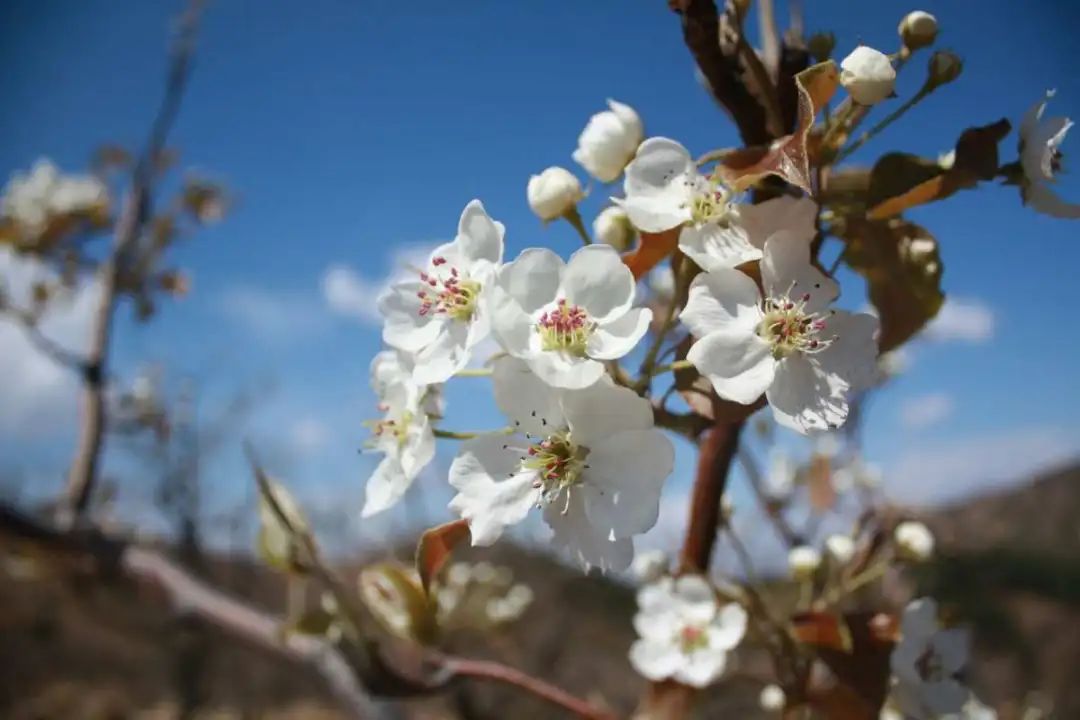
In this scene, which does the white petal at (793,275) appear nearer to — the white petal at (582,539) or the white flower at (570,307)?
the white flower at (570,307)

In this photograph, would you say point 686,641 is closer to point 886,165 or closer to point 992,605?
point 886,165

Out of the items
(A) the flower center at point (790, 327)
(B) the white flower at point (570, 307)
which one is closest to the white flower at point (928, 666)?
(A) the flower center at point (790, 327)

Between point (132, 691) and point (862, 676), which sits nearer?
point (862, 676)

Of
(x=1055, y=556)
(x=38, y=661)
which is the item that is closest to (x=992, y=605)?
(x=1055, y=556)

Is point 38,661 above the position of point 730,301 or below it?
below

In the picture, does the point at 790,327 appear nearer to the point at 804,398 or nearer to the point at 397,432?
the point at 804,398

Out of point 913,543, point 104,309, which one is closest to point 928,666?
point 913,543
